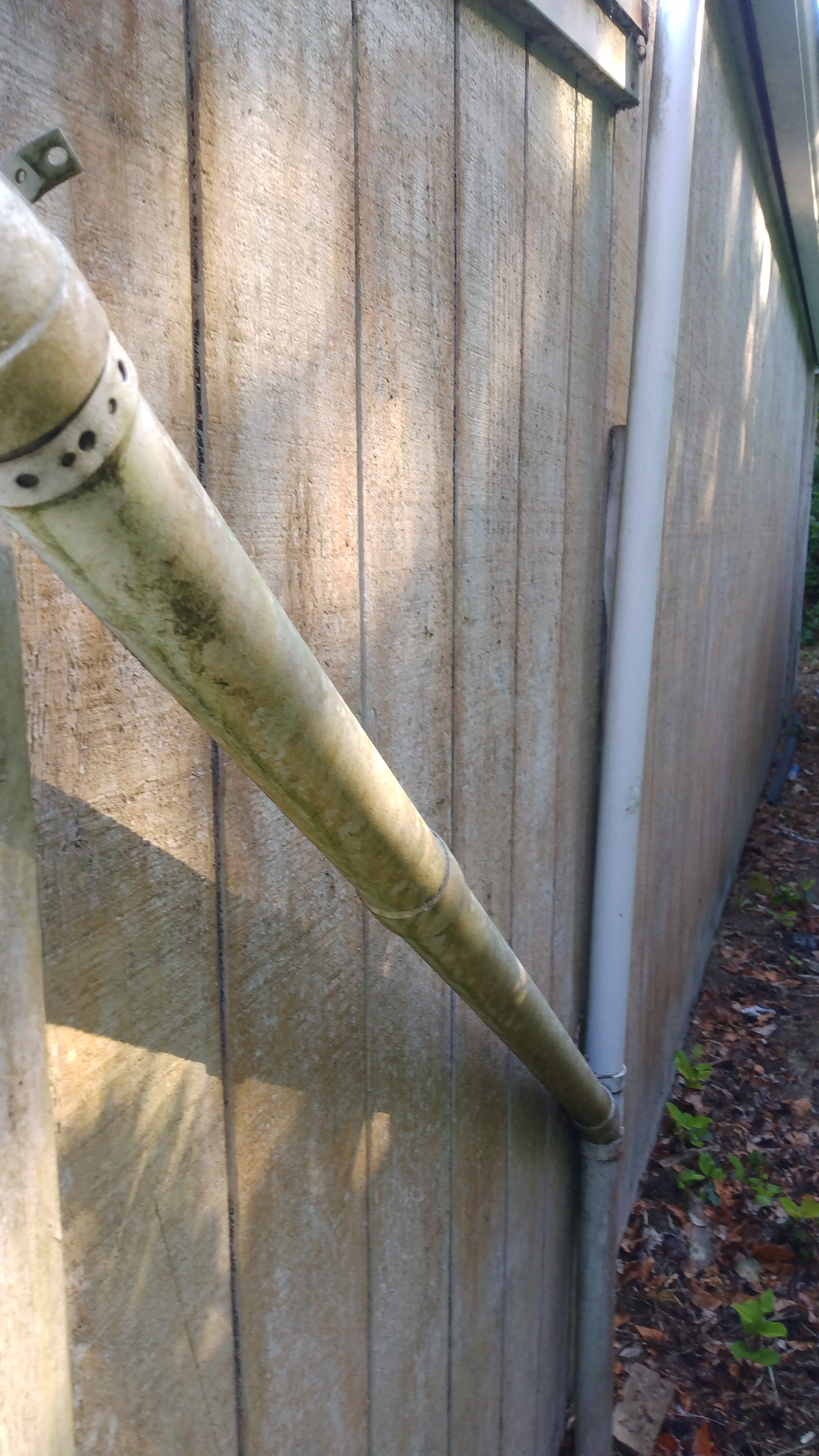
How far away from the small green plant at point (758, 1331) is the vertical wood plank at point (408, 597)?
56.0 inches

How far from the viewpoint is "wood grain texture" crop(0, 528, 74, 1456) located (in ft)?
2.01

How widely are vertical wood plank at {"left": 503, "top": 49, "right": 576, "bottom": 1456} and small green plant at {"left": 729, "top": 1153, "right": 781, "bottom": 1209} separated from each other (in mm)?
1293

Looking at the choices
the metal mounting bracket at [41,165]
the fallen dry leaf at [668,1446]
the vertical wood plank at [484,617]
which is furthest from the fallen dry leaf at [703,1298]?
the metal mounting bracket at [41,165]

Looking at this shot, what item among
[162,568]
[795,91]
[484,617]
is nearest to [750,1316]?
[484,617]

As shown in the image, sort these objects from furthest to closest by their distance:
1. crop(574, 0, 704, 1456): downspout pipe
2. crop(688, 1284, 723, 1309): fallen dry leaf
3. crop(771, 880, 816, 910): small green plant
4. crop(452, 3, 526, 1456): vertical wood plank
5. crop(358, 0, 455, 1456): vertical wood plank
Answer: crop(771, 880, 816, 910): small green plant < crop(688, 1284, 723, 1309): fallen dry leaf < crop(574, 0, 704, 1456): downspout pipe < crop(452, 3, 526, 1456): vertical wood plank < crop(358, 0, 455, 1456): vertical wood plank

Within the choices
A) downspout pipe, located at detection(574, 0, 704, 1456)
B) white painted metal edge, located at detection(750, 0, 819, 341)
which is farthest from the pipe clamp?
white painted metal edge, located at detection(750, 0, 819, 341)

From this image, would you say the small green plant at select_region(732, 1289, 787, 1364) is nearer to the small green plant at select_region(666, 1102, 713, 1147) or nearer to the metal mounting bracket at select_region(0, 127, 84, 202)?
the small green plant at select_region(666, 1102, 713, 1147)

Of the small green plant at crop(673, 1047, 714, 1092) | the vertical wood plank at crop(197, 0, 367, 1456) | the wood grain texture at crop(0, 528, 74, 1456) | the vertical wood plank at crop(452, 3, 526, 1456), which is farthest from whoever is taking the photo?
the small green plant at crop(673, 1047, 714, 1092)

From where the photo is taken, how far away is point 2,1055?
61cm

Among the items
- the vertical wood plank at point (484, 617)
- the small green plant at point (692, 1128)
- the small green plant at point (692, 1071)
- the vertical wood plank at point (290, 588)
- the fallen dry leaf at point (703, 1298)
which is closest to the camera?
the vertical wood plank at point (290, 588)

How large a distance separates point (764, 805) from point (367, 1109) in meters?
6.60

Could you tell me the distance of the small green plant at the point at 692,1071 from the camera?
3529 mm

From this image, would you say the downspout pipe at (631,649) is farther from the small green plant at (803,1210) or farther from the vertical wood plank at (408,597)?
the small green plant at (803,1210)

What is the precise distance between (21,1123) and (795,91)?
14.1 ft
